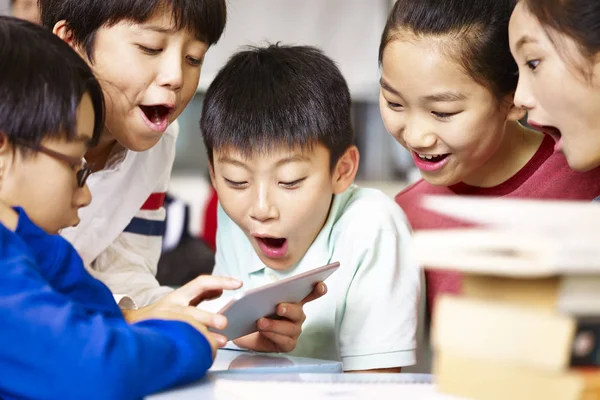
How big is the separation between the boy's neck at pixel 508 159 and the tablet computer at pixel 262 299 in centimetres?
50

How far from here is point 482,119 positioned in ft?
4.35

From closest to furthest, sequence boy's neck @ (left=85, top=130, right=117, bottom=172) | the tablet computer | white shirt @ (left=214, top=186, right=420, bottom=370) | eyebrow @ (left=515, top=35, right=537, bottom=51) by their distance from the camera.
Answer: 1. the tablet computer
2. eyebrow @ (left=515, top=35, right=537, bottom=51)
3. white shirt @ (left=214, top=186, right=420, bottom=370)
4. boy's neck @ (left=85, top=130, right=117, bottom=172)

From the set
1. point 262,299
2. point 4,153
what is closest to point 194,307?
point 262,299

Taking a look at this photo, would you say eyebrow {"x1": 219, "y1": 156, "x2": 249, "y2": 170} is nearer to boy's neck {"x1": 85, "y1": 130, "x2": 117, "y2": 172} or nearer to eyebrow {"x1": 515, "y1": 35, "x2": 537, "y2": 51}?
boy's neck {"x1": 85, "y1": 130, "x2": 117, "y2": 172}

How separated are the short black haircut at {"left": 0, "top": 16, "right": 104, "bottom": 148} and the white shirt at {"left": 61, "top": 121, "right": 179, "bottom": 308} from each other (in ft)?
2.15

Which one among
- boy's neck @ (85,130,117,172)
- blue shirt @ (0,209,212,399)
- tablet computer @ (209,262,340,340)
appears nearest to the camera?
blue shirt @ (0,209,212,399)

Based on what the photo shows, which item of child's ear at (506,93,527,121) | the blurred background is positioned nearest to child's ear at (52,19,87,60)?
child's ear at (506,93,527,121)

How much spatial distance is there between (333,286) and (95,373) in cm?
65

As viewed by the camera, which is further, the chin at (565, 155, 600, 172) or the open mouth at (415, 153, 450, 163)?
the open mouth at (415, 153, 450, 163)

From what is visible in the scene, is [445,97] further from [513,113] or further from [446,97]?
[513,113]

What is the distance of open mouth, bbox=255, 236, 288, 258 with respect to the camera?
1.36 meters

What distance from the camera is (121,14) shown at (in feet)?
4.42

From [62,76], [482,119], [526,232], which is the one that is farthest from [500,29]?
[526,232]

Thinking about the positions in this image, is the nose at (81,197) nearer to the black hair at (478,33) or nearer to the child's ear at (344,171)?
the child's ear at (344,171)
